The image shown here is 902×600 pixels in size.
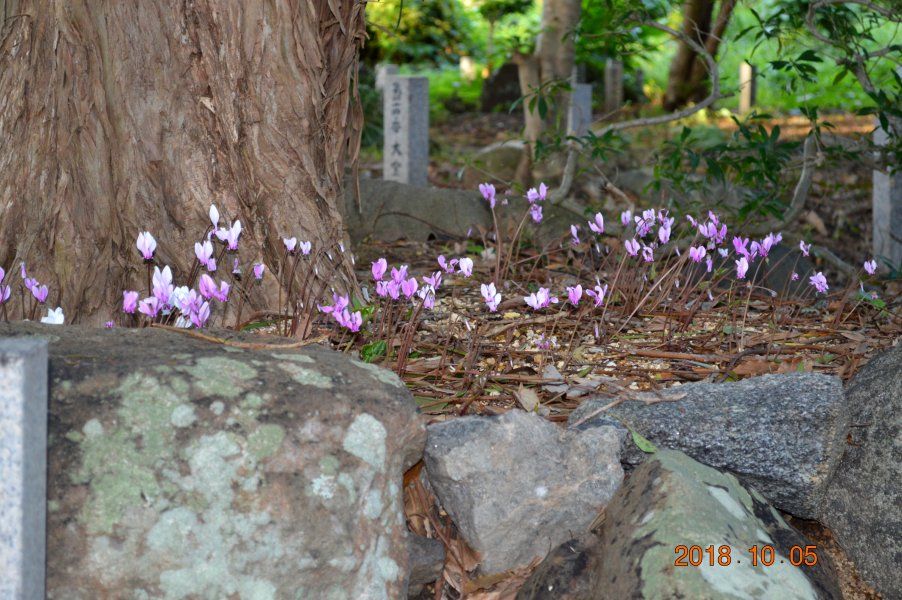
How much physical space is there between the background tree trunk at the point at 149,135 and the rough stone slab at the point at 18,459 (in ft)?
4.61

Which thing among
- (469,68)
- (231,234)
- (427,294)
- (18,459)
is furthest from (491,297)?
(469,68)

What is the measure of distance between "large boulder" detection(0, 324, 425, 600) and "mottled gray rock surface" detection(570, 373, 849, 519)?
85 centimetres

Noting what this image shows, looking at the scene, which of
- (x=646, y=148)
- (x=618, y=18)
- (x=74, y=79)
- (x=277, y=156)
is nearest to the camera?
(x=74, y=79)

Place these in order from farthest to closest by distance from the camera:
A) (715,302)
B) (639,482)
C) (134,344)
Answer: (715,302)
(639,482)
(134,344)

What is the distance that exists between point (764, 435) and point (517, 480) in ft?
2.48

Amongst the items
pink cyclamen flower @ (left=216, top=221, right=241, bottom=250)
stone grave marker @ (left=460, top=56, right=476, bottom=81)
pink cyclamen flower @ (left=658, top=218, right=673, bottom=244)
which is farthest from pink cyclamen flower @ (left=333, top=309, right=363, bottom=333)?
stone grave marker @ (left=460, top=56, right=476, bottom=81)

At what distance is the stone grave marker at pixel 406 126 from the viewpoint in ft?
29.3

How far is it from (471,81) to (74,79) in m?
15.2

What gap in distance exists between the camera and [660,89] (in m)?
18.0

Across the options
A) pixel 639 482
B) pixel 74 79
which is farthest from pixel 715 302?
pixel 74 79

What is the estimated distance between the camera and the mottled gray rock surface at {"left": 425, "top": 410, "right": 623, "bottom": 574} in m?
2.62

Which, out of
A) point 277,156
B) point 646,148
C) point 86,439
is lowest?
point 646,148

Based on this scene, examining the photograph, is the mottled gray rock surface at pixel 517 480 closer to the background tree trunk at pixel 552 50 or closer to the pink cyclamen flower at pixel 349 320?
the pink cyclamen flower at pixel 349 320

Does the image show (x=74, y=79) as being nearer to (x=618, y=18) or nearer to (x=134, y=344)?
(x=134, y=344)
